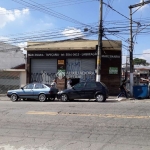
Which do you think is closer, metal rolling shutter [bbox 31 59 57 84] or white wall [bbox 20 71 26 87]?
metal rolling shutter [bbox 31 59 57 84]

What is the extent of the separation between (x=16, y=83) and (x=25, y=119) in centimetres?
1937

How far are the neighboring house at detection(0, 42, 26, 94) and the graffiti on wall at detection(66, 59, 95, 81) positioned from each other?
498 cm

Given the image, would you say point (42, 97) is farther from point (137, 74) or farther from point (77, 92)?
point (137, 74)

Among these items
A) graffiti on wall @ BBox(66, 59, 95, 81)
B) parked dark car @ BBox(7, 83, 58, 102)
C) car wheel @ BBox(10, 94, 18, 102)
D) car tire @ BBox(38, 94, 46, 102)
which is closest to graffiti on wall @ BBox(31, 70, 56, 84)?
graffiti on wall @ BBox(66, 59, 95, 81)

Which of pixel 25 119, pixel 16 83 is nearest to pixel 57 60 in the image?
pixel 16 83

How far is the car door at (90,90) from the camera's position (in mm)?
19281

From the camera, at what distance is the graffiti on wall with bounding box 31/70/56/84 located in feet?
91.8

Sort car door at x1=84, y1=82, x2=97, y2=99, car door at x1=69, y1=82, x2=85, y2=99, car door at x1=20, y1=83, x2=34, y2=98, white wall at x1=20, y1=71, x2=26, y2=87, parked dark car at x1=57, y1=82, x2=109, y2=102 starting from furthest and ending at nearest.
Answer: white wall at x1=20, y1=71, x2=26, y2=87 → car door at x1=20, y1=83, x2=34, y2=98 → car door at x1=69, y1=82, x2=85, y2=99 → car door at x1=84, y1=82, x2=97, y2=99 → parked dark car at x1=57, y1=82, x2=109, y2=102

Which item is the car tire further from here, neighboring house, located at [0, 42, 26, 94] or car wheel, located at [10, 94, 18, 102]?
neighboring house, located at [0, 42, 26, 94]

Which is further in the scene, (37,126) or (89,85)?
(89,85)

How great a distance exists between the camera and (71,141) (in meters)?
7.07

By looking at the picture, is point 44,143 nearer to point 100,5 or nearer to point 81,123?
point 81,123

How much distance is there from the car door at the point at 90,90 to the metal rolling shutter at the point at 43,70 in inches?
350

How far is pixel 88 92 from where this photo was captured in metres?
19.3
